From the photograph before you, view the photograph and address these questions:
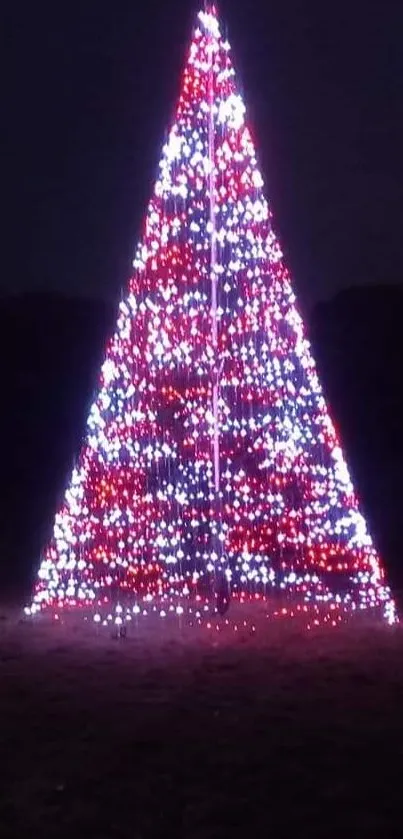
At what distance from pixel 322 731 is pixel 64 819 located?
72.5 inches

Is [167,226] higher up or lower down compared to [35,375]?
lower down

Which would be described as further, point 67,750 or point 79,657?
point 79,657

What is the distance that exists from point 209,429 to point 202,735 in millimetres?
4681

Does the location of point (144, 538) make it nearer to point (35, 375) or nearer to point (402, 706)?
point (402, 706)

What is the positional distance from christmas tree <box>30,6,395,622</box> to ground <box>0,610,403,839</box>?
34.0 inches

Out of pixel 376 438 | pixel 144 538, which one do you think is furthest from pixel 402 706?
pixel 376 438

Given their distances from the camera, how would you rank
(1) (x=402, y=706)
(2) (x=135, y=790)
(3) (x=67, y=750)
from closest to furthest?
(2) (x=135, y=790)
(3) (x=67, y=750)
(1) (x=402, y=706)

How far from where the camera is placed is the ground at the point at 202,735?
16.2 feet

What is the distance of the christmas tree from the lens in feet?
34.3

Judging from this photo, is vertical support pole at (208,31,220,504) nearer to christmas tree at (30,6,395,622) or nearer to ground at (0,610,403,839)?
christmas tree at (30,6,395,622)

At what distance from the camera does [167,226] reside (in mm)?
10891

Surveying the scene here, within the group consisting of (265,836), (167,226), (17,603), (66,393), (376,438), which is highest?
(66,393)

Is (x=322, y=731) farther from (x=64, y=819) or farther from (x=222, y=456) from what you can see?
(x=222, y=456)

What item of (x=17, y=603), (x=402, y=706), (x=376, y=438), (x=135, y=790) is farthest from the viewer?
(x=376, y=438)
